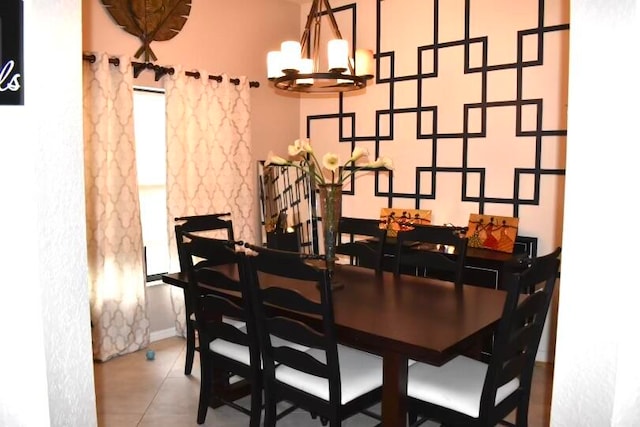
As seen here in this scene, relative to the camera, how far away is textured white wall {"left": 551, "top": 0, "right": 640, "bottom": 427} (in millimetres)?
850

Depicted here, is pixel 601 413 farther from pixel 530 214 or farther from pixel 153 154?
pixel 153 154

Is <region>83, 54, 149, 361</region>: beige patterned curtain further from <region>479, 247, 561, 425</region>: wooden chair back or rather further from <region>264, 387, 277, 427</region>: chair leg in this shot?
<region>479, 247, 561, 425</region>: wooden chair back

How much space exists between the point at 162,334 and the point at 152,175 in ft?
4.14

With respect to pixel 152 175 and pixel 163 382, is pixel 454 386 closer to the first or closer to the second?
pixel 163 382

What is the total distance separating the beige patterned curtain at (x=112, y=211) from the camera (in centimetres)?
359

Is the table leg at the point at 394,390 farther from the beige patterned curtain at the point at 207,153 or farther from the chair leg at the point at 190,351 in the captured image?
the beige patterned curtain at the point at 207,153

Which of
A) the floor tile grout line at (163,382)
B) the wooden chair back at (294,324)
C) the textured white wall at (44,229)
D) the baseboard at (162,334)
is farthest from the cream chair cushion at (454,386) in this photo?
the baseboard at (162,334)

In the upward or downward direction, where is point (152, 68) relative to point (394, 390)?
upward

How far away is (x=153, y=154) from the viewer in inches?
163

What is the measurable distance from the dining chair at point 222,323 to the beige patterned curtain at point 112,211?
1216 millimetres

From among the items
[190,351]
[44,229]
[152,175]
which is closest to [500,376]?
[44,229]

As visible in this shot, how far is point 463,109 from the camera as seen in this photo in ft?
13.2

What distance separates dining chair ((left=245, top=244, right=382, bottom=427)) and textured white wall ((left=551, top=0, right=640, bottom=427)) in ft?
3.82

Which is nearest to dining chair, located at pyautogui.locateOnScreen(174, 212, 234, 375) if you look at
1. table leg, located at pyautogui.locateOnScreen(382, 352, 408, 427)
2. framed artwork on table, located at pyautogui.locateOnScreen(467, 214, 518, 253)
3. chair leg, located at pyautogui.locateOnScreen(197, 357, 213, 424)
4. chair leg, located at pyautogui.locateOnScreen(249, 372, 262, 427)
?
chair leg, located at pyautogui.locateOnScreen(197, 357, 213, 424)
